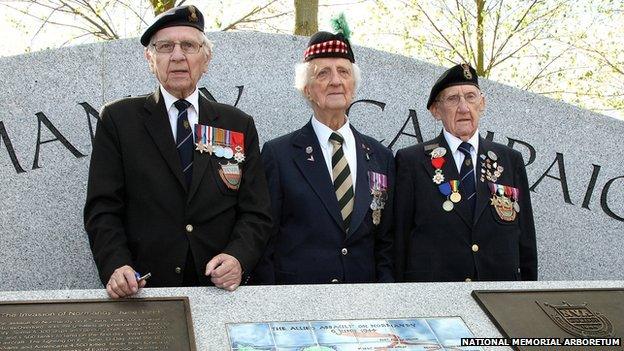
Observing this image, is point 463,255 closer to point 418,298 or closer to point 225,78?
point 418,298

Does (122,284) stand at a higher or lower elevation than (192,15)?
lower

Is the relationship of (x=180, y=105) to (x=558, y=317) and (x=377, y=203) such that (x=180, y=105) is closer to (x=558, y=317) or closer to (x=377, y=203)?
(x=377, y=203)

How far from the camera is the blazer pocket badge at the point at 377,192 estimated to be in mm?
3604

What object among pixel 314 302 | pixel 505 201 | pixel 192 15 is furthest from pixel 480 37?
pixel 314 302

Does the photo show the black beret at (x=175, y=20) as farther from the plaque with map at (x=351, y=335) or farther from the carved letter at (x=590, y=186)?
the carved letter at (x=590, y=186)

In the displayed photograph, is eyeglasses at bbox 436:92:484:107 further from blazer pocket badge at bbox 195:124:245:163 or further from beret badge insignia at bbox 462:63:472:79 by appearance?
blazer pocket badge at bbox 195:124:245:163

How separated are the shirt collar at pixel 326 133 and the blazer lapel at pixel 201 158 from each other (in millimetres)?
529

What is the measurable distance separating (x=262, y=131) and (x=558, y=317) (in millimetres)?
2302

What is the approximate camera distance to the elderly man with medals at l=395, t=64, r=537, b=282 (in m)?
3.63

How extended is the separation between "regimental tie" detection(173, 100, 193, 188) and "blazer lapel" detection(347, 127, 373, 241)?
78 cm

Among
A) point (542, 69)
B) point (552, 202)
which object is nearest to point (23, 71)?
point (552, 202)

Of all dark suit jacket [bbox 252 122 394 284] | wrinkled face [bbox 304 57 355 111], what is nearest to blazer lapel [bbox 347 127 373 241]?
dark suit jacket [bbox 252 122 394 284]

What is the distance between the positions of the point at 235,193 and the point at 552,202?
2.58m

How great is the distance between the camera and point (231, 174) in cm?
332
